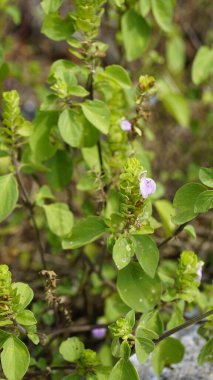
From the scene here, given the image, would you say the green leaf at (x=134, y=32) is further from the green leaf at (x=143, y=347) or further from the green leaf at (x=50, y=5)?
the green leaf at (x=143, y=347)

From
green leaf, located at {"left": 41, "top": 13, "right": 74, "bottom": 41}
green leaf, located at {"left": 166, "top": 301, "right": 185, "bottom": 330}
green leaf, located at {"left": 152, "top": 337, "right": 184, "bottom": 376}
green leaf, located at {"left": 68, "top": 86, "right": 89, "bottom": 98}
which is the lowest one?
green leaf, located at {"left": 152, "top": 337, "right": 184, "bottom": 376}

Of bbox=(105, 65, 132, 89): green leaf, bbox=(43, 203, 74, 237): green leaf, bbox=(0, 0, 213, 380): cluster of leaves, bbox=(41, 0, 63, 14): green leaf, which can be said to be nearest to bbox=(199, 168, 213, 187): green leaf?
bbox=(0, 0, 213, 380): cluster of leaves

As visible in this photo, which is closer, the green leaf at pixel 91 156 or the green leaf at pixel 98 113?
the green leaf at pixel 98 113

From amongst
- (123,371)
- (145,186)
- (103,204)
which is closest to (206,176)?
(145,186)

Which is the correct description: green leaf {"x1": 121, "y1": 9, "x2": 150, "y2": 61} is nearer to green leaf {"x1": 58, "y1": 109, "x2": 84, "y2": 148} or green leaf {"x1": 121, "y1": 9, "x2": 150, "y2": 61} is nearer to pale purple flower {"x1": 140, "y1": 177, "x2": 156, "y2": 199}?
green leaf {"x1": 58, "y1": 109, "x2": 84, "y2": 148}

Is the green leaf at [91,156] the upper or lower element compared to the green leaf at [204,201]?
lower

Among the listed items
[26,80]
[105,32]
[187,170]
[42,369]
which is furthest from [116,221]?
[105,32]

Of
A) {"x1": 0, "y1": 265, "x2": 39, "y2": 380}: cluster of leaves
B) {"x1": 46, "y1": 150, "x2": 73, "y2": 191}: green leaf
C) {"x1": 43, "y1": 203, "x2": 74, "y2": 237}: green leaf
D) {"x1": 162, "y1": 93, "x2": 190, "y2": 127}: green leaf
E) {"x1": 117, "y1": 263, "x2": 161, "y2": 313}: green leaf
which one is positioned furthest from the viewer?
{"x1": 162, "y1": 93, "x2": 190, "y2": 127}: green leaf

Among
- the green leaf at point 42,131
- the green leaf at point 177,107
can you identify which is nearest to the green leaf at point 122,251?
the green leaf at point 42,131
